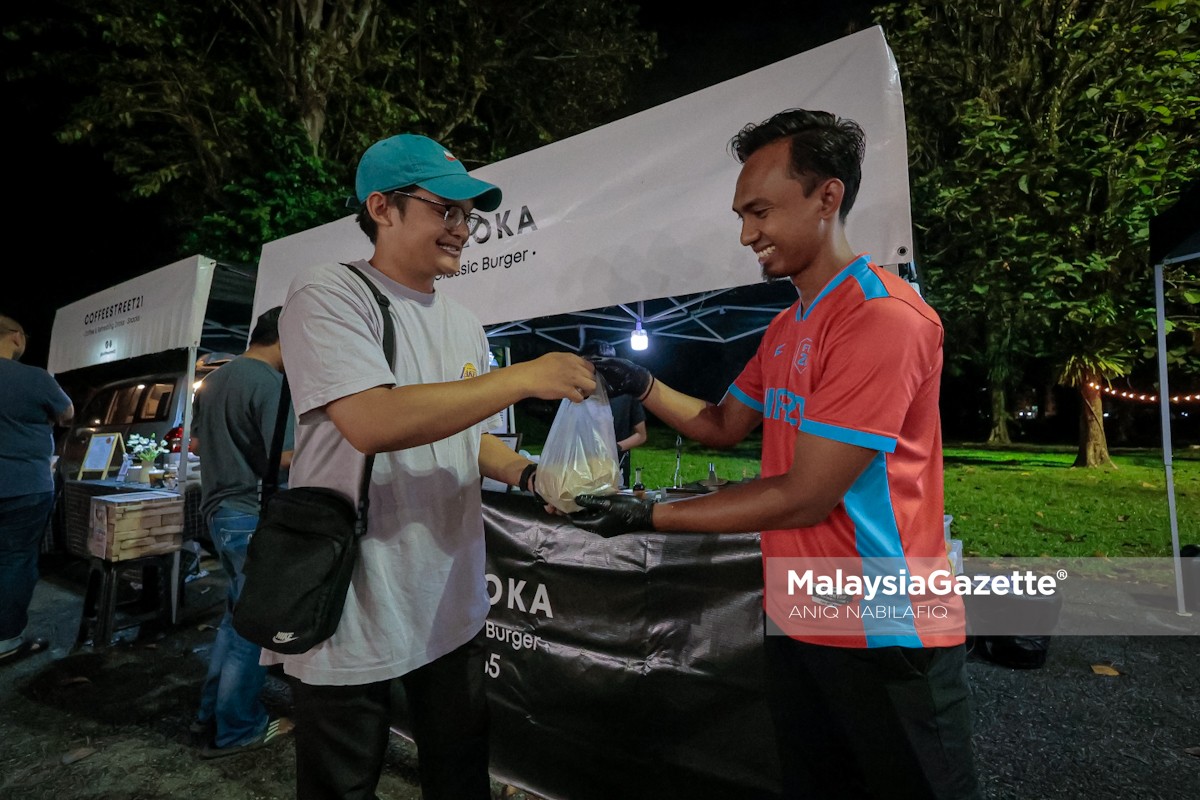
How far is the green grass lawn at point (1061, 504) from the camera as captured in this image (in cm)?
715

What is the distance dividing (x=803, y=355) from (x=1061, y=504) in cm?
1061

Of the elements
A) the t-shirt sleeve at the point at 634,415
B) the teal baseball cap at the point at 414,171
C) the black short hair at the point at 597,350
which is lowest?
the black short hair at the point at 597,350

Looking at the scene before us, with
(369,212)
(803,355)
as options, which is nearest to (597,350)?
(803,355)

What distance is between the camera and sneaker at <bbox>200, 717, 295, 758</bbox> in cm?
300

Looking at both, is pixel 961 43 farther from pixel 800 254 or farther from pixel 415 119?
pixel 800 254

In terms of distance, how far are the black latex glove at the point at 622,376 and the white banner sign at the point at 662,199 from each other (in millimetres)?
965

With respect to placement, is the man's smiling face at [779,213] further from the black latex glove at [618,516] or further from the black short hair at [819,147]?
the black latex glove at [618,516]

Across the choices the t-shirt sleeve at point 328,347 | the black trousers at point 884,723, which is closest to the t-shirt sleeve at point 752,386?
the black trousers at point 884,723

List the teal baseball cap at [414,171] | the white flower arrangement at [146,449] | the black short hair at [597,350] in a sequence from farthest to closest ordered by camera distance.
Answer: the white flower arrangement at [146,449] → the black short hair at [597,350] → the teal baseball cap at [414,171]

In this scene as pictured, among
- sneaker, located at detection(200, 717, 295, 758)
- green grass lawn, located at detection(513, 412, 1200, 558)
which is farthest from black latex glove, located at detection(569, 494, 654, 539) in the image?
green grass lawn, located at detection(513, 412, 1200, 558)

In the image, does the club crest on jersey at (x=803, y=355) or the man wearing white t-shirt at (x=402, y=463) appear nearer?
the man wearing white t-shirt at (x=402, y=463)

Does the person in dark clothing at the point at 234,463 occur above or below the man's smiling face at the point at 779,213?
below

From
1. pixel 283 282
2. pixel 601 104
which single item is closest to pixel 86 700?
pixel 283 282

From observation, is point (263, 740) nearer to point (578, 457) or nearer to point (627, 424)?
point (578, 457)
